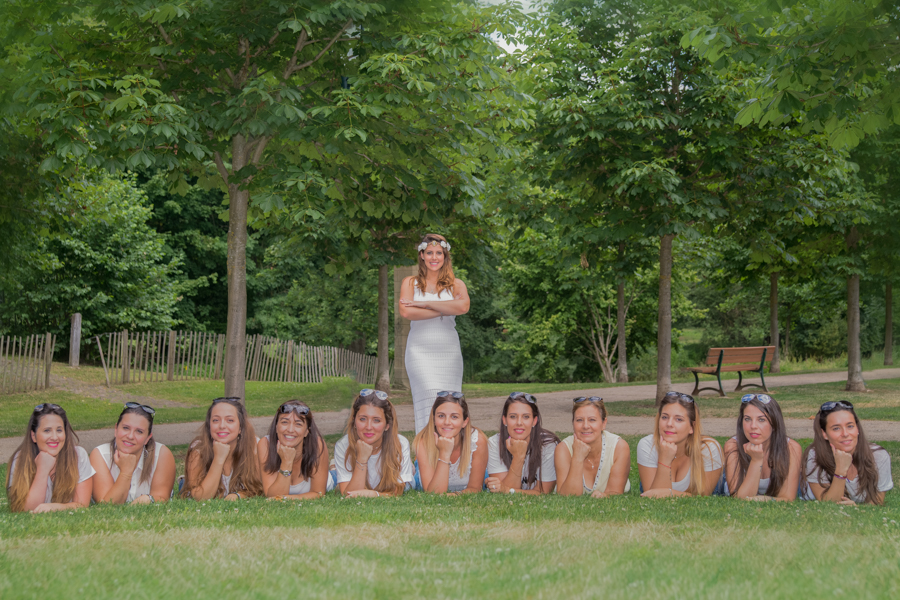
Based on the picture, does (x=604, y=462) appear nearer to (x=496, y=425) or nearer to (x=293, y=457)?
(x=293, y=457)

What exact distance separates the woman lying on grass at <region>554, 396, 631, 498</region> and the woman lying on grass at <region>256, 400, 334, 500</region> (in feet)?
6.12

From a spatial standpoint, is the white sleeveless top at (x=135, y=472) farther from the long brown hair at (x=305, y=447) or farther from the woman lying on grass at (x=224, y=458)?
the long brown hair at (x=305, y=447)

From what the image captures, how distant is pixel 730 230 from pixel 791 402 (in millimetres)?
3957

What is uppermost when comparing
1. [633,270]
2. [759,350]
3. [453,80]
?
[453,80]

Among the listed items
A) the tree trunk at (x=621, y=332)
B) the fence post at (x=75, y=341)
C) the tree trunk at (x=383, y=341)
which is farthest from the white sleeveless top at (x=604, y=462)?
the tree trunk at (x=621, y=332)

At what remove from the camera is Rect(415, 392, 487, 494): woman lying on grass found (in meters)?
6.03

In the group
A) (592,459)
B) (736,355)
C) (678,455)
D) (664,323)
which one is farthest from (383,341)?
(678,455)

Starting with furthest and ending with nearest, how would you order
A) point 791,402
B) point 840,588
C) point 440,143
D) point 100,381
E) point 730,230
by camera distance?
point 100,381, point 791,402, point 730,230, point 440,143, point 840,588

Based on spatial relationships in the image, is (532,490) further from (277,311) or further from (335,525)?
(277,311)

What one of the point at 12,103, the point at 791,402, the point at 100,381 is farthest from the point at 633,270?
the point at 100,381

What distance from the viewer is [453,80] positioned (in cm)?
856

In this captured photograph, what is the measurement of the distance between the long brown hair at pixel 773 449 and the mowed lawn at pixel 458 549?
0.27 meters

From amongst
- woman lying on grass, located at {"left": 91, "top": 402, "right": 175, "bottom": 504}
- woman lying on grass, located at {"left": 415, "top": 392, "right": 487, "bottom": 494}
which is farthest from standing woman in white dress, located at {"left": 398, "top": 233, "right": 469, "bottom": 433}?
woman lying on grass, located at {"left": 91, "top": 402, "right": 175, "bottom": 504}

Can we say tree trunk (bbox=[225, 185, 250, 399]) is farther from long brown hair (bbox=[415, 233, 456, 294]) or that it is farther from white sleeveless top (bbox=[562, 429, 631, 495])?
white sleeveless top (bbox=[562, 429, 631, 495])
